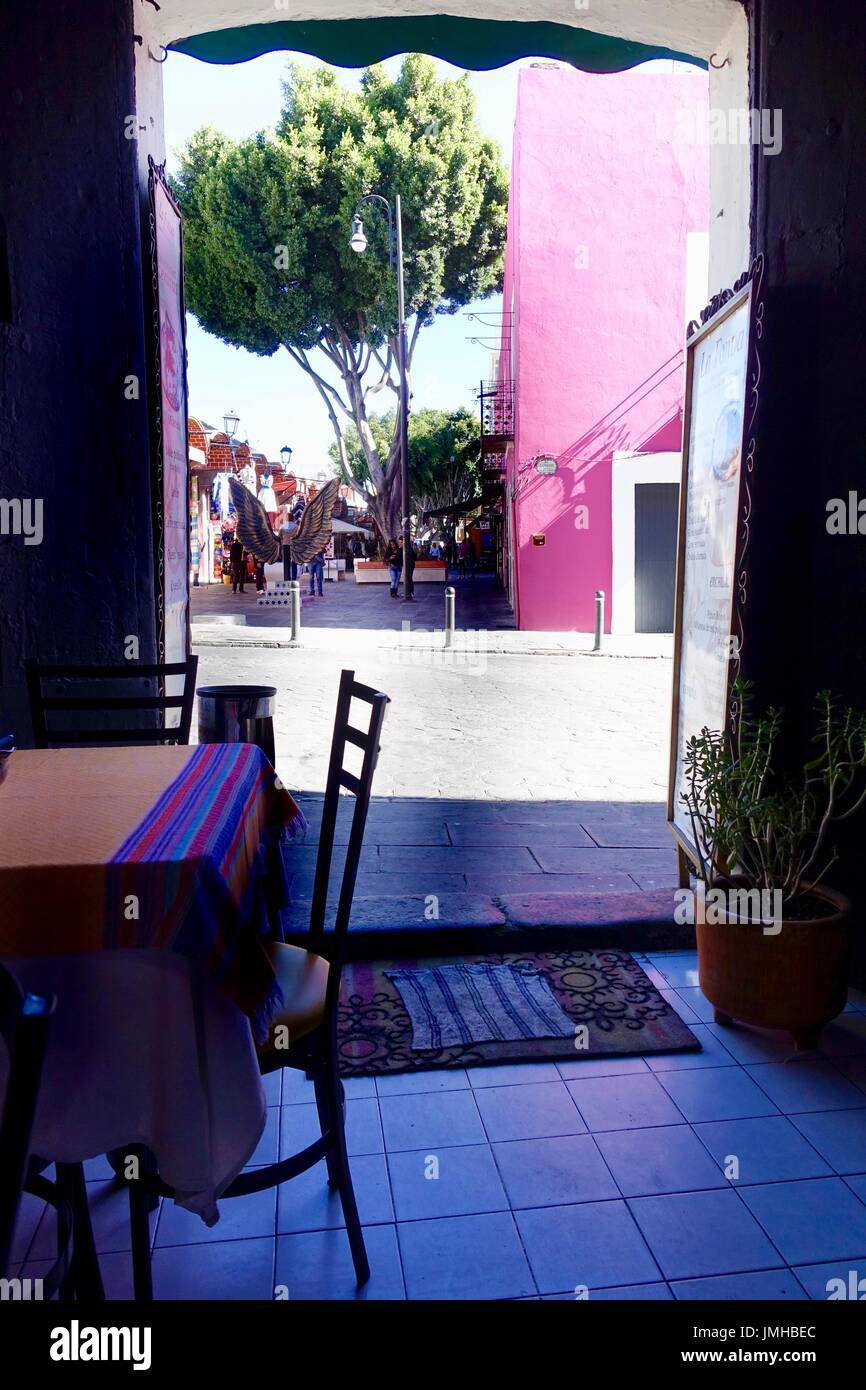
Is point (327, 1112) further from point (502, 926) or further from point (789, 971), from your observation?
point (502, 926)

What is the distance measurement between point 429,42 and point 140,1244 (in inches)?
178

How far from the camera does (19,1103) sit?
885 millimetres

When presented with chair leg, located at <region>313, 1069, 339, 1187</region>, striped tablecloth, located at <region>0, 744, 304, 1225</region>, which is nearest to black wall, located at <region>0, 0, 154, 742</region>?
striped tablecloth, located at <region>0, 744, 304, 1225</region>

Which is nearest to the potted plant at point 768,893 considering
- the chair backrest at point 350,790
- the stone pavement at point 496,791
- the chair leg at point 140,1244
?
the stone pavement at point 496,791

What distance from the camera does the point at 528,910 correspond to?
157 inches

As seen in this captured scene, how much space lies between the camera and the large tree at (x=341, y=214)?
19.2 metres

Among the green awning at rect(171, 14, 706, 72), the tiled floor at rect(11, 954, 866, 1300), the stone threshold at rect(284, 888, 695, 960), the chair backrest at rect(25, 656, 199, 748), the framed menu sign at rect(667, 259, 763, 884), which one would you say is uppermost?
the green awning at rect(171, 14, 706, 72)

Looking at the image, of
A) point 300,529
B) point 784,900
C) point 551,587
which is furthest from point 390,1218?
point 300,529

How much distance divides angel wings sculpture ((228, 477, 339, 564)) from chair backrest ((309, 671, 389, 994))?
16697 millimetres

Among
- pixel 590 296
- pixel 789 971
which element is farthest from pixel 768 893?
pixel 590 296

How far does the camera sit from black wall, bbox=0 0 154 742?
10.9ft

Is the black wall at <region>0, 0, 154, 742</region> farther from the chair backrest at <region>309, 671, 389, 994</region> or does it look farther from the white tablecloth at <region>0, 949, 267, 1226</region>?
the white tablecloth at <region>0, 949, 267, 1226</region>

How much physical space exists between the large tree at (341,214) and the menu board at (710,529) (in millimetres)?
15417

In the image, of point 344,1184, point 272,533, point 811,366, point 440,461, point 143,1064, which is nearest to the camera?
point 143,1064
